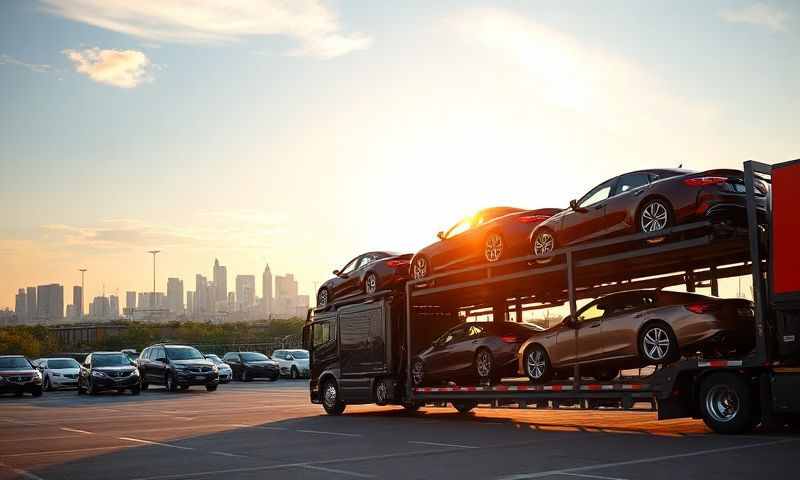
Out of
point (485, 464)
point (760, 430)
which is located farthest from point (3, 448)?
point (760, 430)

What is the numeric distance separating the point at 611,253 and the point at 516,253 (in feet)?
7.06

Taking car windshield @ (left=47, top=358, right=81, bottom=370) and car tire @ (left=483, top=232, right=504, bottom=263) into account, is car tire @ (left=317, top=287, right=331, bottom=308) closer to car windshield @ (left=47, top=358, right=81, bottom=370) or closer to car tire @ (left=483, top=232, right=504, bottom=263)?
car tire @ (left=483, top=232, right=504, bottom=263)

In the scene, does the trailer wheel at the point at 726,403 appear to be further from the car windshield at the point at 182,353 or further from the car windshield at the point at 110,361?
the car windshield at the point at 182,353

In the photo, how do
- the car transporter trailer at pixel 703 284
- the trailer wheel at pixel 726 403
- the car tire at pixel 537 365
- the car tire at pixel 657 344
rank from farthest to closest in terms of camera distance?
the car tire at pixel 537 365
the car tire at pixel 657 344
the trailer wheel at pixel 726 403
the car transporter trailer at pixel 703 284

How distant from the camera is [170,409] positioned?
23.0 metres

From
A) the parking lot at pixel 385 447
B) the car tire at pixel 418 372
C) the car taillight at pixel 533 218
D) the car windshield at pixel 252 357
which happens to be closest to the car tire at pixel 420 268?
the car tire at pixel 418 372

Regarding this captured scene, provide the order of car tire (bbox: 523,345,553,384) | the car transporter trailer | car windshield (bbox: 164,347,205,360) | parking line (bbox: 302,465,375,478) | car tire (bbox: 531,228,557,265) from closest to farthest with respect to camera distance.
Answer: parking line (bbox: 302,465,375,478)
the car transporter trailer
car tire (bbox: 531,228,557,265)
car tire (bbox: 523,345,553,384)
car windshield (bbox: 164,347,205,360)

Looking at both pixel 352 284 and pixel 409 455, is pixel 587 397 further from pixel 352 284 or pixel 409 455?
pixel 352 284

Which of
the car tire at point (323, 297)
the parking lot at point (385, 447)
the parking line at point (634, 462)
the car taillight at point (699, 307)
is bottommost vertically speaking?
the parking lot at point (385, 447)

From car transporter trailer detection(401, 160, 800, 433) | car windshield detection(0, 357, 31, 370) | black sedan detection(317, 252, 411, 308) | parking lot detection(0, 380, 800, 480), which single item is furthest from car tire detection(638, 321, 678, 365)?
car windshield detection(0, 357, 31, 370)

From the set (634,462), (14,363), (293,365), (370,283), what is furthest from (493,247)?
(293,365)

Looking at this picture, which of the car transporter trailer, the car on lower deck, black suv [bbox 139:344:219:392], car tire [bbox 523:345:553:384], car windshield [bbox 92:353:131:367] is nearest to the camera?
the car transporter trailer

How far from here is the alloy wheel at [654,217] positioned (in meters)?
12.5

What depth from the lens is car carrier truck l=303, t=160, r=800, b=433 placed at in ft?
37.4
